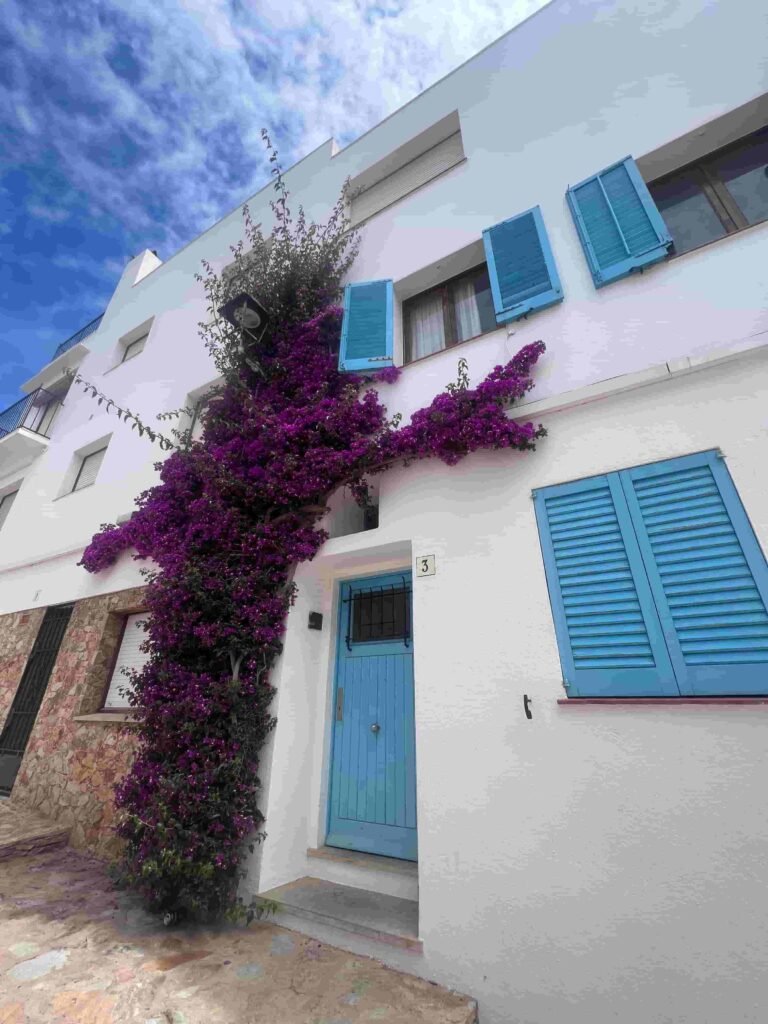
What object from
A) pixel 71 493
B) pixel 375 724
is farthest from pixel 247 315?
pixel 71 493

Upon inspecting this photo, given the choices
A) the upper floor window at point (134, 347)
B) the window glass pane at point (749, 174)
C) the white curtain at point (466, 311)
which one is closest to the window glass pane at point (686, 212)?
the window glass pane at point (749, 174)

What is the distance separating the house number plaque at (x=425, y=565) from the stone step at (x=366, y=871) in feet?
7.72

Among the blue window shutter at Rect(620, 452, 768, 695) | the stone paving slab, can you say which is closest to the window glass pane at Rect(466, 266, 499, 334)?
the blue window shutter at Rect(620, 452, 768, 695)

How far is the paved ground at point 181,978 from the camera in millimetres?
2082

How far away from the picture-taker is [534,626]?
289 cm

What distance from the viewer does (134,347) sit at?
32.2 ft

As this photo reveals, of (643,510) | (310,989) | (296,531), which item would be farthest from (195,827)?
(643,510)

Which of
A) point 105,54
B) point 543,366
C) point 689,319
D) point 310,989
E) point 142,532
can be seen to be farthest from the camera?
point 105,54

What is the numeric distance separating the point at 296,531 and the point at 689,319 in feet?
12.8

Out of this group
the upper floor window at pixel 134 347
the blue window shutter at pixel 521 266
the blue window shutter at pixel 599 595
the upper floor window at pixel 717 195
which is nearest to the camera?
the blue window shutter at pixel 599 595

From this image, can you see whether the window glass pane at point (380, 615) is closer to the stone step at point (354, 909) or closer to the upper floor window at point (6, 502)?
the stone step at point (354, 909)

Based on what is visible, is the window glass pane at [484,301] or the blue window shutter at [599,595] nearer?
the blue window shutter at [599,595]

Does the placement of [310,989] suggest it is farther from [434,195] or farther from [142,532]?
[434,195]

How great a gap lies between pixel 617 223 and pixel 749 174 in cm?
128
